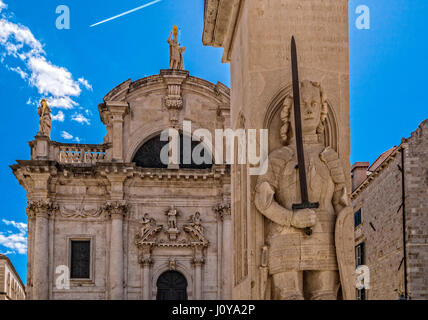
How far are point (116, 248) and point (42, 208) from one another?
11.5ft

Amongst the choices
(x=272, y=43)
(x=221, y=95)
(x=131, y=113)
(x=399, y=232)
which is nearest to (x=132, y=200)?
(x=131, y=113)

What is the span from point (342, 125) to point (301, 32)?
3.61 feet

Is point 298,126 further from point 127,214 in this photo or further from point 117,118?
point 117,118

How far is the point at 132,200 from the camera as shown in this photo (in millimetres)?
29297

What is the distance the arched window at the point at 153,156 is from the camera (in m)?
30.1

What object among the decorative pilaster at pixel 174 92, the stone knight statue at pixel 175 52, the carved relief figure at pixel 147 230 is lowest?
the carved relief figure at pixel 147 230

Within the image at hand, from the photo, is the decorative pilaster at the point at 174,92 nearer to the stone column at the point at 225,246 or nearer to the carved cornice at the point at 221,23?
the stone column at the point at 225,246

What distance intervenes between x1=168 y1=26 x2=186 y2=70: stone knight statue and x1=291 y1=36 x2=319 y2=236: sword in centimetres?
2442

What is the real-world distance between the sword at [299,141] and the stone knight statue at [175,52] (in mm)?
24421

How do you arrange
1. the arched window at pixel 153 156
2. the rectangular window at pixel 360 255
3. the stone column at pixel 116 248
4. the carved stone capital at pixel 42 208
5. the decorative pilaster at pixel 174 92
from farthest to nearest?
the rectangular window at pixel 360 255 → the decorative pilaster at pixel 174 92 → the arched window at pixel 153 156 → the carved stone capital at pixel 42 208 → the stone column at pixel 116 248

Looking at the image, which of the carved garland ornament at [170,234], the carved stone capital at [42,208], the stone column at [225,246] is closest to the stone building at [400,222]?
the stone column at [225,246]

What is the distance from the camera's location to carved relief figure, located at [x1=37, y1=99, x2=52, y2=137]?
29.5 meters

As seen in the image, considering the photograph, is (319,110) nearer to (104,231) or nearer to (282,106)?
(282,106)

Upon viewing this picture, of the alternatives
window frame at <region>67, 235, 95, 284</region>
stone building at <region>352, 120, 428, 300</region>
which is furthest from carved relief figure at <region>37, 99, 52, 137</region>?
stone building at <region>352, 120, 428, 300</region>
